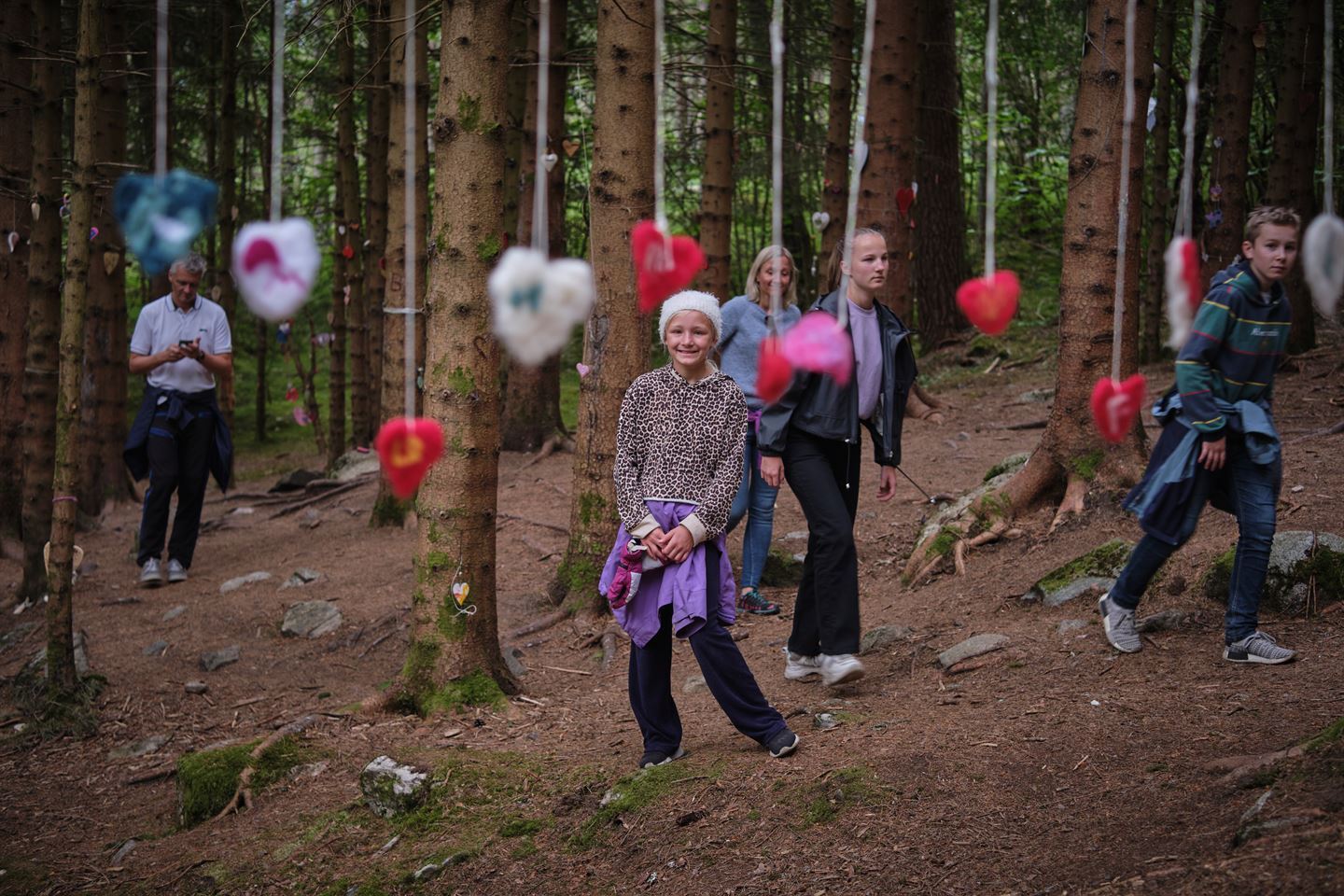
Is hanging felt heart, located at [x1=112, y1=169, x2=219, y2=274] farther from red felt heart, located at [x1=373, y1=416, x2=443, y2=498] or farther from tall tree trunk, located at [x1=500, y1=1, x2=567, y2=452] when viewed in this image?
tall tree trunk, located at [x1=500, y1=1, x2=567, y2=452]

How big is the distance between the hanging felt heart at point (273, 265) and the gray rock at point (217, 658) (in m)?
5.21

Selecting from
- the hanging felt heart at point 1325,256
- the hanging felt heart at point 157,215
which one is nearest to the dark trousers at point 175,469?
the hanging felt heart at point 157,215

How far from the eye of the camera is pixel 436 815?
4.48 metres

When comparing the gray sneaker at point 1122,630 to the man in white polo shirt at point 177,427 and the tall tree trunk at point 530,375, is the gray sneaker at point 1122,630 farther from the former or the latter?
the tall tree trunk at point 530,375

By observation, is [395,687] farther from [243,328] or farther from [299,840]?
[243,328]

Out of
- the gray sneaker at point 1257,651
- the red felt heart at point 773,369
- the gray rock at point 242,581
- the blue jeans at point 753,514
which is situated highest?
the red felt heart at point 773,369

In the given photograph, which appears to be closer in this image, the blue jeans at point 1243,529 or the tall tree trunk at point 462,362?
the blue jeans at point 1243,529

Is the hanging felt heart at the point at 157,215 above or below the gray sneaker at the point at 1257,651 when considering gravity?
above

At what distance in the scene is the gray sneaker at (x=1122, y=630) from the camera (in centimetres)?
476

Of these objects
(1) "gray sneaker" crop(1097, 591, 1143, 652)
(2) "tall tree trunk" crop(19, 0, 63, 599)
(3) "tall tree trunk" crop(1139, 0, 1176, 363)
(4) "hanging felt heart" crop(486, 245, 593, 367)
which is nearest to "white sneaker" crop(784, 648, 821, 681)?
(1) "gray sneaker" crop(1097, 591, 1143, 652)

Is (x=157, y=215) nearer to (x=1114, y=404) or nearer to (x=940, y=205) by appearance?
(x=1114, y=404)

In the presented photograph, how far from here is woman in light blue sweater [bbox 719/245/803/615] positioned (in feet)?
19.1

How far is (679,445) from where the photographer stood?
4137 mm

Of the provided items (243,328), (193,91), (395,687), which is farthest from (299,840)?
(243,328)
